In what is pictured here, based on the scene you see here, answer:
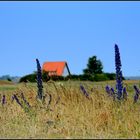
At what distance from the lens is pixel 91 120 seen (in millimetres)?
8883

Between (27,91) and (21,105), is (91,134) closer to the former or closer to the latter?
(21,105)

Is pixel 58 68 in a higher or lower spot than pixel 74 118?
higher

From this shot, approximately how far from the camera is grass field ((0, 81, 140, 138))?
8.08 metres

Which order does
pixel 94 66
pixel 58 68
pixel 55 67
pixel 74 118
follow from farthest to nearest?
pixel 55 67 < pixel 58 68 < pixel 94 66 < pixel 74 118

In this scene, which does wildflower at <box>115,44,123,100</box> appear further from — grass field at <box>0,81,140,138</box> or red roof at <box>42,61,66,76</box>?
red roof at <box>42,61,66,76</box>

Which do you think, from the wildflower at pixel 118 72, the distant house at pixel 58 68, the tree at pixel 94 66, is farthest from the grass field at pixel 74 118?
the tree at pixel 94 66

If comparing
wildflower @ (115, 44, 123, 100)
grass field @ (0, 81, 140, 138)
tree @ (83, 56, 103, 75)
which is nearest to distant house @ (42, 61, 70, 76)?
tree @ (83, 56, 103, 75)

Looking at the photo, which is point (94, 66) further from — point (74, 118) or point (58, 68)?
point (74, 118)

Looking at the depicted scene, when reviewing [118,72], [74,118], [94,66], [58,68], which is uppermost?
[94,66]

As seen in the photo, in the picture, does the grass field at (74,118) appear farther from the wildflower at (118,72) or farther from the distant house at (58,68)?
the distant house at (58,68)

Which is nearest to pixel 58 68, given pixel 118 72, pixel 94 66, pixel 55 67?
pixel 55 67

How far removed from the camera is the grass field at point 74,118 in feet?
26.5

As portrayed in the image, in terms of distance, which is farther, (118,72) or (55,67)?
(55,67)

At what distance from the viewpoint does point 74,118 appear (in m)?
9.10
